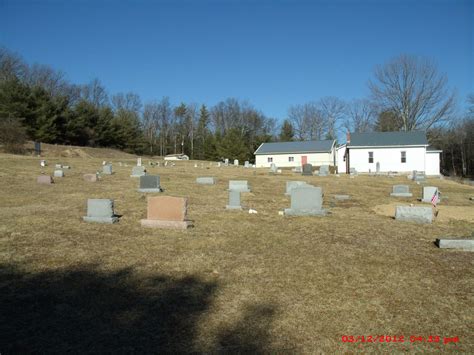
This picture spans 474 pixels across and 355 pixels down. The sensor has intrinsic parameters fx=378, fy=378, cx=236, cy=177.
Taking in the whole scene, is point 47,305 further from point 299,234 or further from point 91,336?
point 299,234

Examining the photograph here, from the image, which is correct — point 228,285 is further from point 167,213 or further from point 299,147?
point 299,147

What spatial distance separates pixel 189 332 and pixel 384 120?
65254mm

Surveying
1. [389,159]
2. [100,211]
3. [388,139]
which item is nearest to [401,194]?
[100,211]

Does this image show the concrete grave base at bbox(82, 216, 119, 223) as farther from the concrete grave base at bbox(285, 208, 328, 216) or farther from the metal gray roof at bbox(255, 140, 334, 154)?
the metal gray roof at bbox(255, 140, 334, 154)

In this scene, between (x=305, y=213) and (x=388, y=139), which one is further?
(x=388, y=139)

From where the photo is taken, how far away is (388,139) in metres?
42.2

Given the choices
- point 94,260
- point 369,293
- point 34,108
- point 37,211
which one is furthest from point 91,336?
point 34,108

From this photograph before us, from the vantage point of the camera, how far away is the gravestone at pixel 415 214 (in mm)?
10797

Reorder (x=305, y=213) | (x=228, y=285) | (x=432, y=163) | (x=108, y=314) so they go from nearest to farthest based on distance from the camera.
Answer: (x=108, y=314) → (x=228, y=285) → (x=305, y=213) → (x=432, y=163)

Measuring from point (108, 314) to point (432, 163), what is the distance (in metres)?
43.8

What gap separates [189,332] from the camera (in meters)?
4.21
